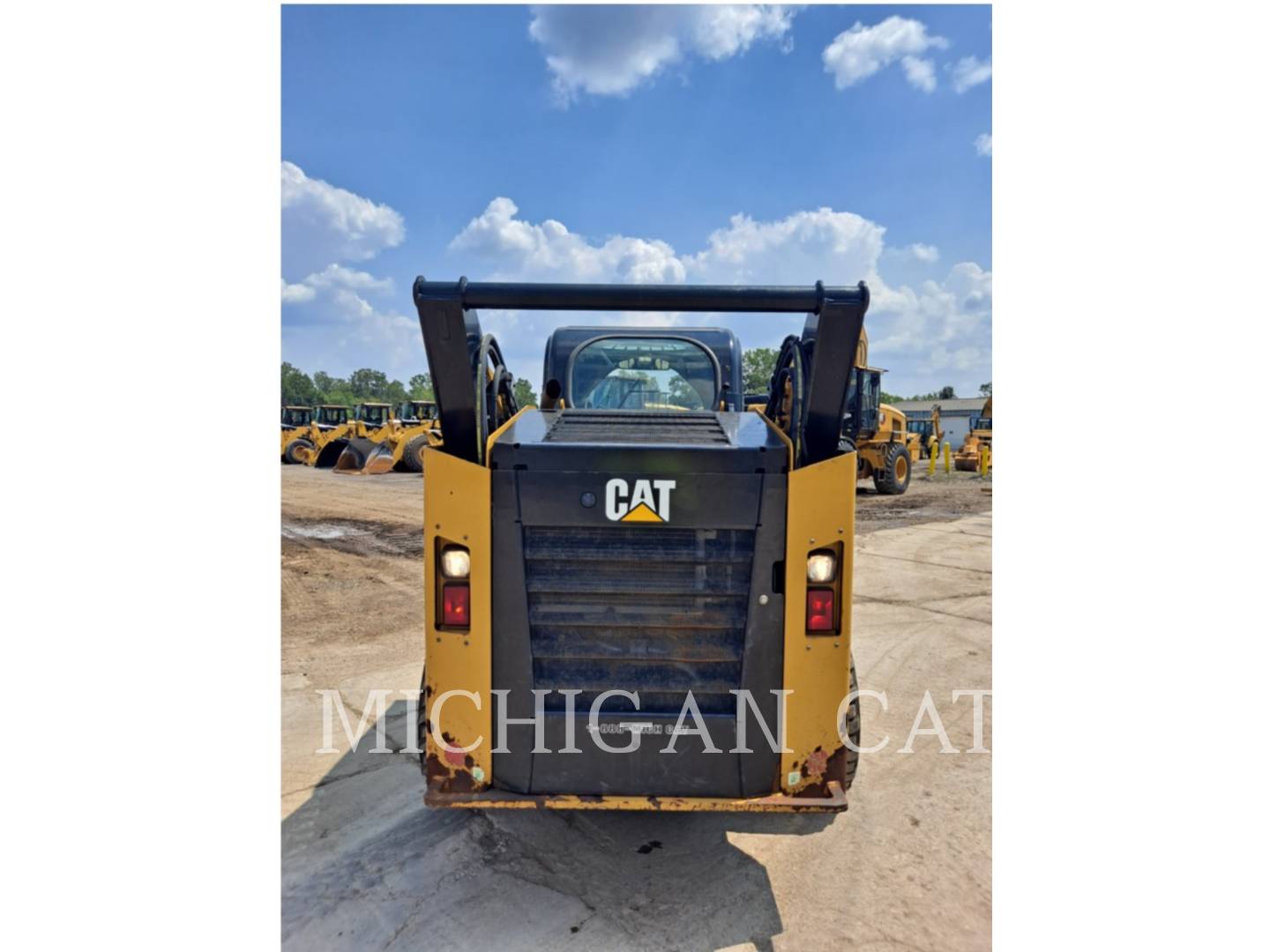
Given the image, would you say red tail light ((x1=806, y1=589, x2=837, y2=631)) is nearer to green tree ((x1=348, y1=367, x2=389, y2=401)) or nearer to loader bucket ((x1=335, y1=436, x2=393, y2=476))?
loader bucket ((x1=335, y1=436, x2=393, y2=476))

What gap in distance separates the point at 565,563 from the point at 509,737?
0.66m

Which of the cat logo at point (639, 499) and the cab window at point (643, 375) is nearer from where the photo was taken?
the cat logo at point (639, 499)

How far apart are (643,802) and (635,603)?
27.8 inches

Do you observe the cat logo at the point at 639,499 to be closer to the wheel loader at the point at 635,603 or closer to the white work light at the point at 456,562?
the wheel loader at the point at 635,603

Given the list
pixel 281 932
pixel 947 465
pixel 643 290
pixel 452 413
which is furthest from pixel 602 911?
pixel 947 465

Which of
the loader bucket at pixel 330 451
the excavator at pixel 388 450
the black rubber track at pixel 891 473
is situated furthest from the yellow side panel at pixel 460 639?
the loader bucket at pixel 330 451

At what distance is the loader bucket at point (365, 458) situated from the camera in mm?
19562

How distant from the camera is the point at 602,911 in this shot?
2.42 meters

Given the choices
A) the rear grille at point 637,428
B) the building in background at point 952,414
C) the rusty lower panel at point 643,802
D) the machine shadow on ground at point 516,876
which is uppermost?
the building in background at point 952,414

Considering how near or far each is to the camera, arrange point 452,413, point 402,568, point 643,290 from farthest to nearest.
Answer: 1. point 402,568
2. point 452,413
3. point 643,290

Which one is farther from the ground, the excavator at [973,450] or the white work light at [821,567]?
the excavator at [973,450]

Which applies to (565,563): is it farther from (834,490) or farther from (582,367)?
(582,367)

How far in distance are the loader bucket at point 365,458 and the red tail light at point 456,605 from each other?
59.8 feet

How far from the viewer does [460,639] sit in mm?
2387
